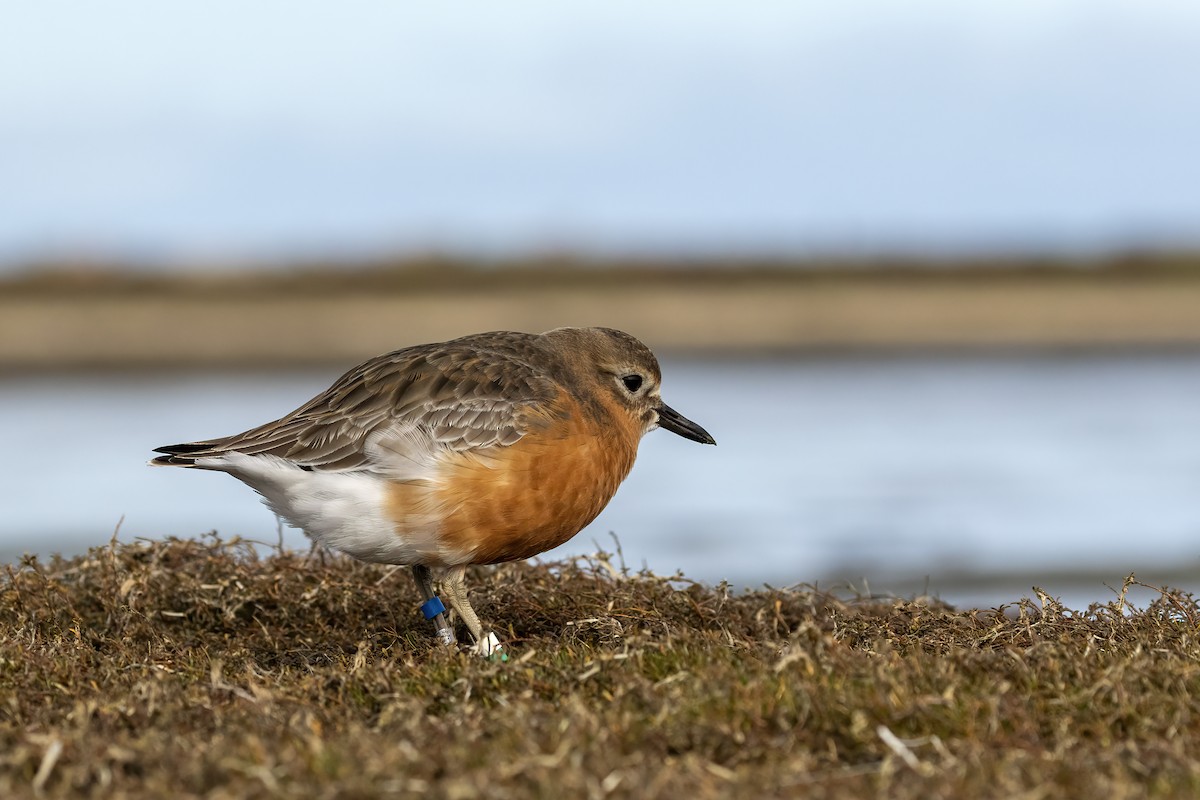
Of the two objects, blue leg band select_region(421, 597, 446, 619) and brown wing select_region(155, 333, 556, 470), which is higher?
brown wing select_region(155, 333, 556, 470)

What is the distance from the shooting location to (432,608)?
7.36 metres

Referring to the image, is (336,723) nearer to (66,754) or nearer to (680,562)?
(66,754)

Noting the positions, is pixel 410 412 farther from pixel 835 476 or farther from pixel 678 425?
pixel 835 476

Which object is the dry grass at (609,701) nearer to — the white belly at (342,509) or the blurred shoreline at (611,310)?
the white belly at (342,509)

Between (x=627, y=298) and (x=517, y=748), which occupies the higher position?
(x=517, y=748)

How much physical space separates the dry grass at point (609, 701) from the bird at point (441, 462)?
0.44 m

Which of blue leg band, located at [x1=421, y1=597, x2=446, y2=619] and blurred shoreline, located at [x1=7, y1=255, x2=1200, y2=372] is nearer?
blue leg band, located at [x1=421, y1=597, x2=446, y2=619]

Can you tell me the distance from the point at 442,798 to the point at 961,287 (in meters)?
32.2

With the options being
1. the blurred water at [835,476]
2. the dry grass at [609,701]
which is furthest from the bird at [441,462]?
the blurred water at [835,476]

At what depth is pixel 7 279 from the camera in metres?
35.6

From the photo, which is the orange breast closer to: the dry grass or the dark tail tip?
the dry grass

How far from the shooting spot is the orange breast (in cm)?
726

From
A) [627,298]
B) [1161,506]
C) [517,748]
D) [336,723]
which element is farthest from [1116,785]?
[627,298]

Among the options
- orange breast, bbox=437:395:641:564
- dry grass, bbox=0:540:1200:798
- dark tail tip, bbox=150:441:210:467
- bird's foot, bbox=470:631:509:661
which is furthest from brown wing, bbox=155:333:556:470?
bird's foot, bbox=470:631:509:661
